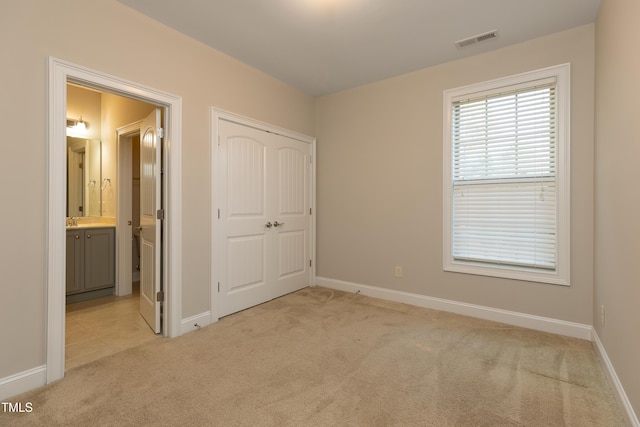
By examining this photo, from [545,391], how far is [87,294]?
4738 millimetres

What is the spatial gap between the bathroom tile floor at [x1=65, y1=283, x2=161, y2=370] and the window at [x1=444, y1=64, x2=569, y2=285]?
3180 mm

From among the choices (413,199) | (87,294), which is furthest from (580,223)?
(87,294)

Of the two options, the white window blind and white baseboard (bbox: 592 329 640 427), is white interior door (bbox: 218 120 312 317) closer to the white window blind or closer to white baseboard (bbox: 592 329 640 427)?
the white window blind

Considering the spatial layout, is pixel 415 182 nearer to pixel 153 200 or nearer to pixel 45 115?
pixel 153 200

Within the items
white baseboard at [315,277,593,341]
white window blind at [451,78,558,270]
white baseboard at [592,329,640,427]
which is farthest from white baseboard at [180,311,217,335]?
white baseboard at [592,329,640,427]

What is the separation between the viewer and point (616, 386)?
181cm

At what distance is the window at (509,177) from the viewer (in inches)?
109

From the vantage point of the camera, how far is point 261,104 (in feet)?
11.6

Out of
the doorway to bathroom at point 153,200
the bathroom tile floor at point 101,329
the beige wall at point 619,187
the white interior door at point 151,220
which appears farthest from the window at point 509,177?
the bathroom tile floor at point 101,329

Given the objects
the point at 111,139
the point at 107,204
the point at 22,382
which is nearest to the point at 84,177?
the point at 107,204

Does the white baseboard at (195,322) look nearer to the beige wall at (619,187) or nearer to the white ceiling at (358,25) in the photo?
the white ceiling at (358,25)

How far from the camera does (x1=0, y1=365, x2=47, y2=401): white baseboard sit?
1820 millimetres

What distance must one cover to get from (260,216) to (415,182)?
1.85 meters

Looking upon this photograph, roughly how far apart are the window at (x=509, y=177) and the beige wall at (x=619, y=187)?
32 centimetres
